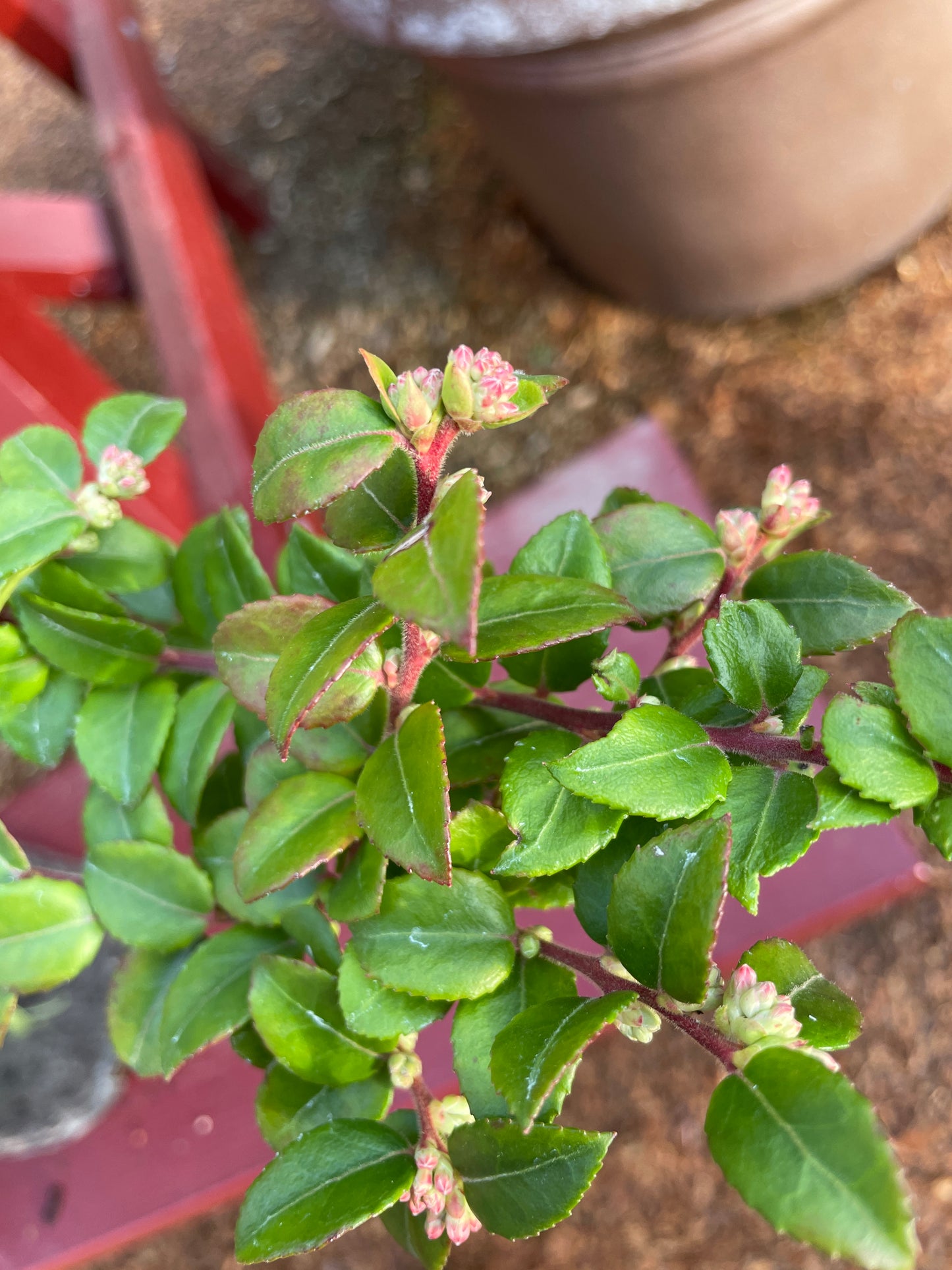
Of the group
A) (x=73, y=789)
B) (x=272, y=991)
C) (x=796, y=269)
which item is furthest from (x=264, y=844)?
(x=796, y=269)

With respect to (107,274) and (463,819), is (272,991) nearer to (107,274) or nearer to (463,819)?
(463,819)

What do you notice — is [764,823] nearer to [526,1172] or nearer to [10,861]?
[526,1172]

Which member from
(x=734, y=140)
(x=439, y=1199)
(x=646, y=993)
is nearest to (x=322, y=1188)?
(x=439, y=1199)

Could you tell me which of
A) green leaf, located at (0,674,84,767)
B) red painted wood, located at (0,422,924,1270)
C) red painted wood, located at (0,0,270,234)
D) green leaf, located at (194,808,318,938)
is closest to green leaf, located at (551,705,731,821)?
green leaf, located at (194,808,318,938)

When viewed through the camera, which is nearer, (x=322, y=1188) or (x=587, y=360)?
(x=322, y=1188)

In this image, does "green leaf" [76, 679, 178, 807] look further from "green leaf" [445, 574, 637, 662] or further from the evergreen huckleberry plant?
"green leaf" [445, 574, 637, 662]

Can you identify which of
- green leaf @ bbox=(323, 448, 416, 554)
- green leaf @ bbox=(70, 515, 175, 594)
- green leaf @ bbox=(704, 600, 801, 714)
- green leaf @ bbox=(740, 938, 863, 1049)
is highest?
green leaf @ bbox=(323, 448, 416, 554)

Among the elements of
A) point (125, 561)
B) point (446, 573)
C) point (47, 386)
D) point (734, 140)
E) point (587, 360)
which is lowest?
point (587, 360)

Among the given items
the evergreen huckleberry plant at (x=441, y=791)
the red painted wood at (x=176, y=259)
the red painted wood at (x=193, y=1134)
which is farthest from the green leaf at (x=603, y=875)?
the red painted wood at (x=176, y=259)
